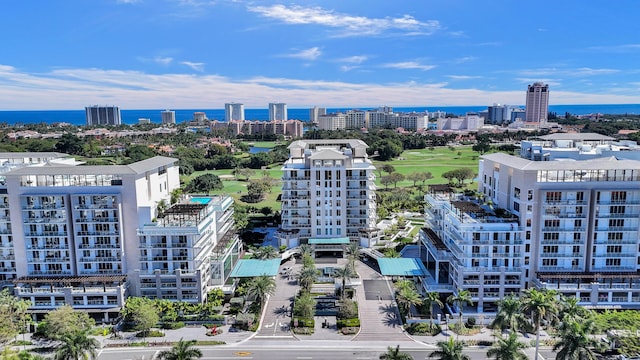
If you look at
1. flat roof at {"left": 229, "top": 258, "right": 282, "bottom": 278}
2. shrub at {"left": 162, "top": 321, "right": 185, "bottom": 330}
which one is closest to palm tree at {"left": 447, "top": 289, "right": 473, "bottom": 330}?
flat roof at {"left": 229, "top": 258, "right": 282, "bottom": 278}

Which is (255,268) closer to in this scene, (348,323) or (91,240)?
(348,323)

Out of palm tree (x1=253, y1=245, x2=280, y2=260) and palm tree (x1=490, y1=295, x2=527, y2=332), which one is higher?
palm tree (x1=490, y1=295, x2=527, y2=332)

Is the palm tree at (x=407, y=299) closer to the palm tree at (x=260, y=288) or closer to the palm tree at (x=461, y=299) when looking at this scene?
the palm tree at (x=461, y=299)

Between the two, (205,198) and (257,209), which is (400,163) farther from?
(205,198)

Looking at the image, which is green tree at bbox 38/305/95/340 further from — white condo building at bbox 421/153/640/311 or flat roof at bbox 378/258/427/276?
white condo building at bbox 421/153/640/311

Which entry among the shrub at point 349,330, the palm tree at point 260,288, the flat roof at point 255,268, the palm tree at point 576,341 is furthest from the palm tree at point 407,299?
the flat roof at point 255,268

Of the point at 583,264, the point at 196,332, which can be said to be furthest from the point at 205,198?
the point at 583,264

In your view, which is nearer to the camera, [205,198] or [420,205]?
[205,198]
